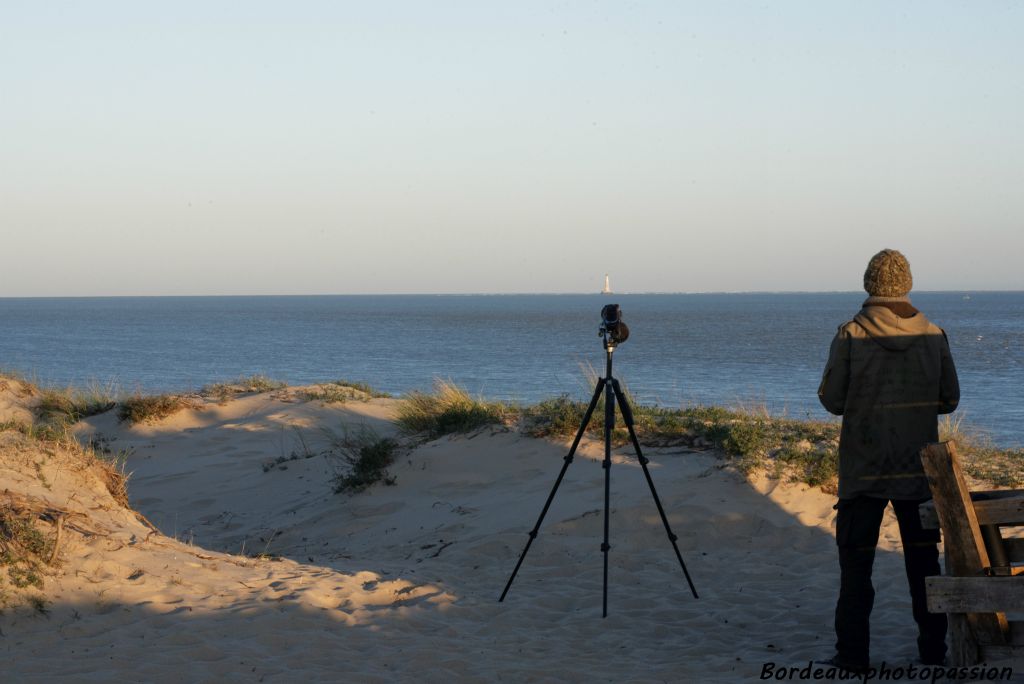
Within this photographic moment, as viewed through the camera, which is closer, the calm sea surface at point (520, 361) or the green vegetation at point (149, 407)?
the green vegetation at point (149, 407)

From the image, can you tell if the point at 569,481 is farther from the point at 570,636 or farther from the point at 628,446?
the point at 570,636

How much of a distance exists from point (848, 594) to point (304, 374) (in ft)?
119

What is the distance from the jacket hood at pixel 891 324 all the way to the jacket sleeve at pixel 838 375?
12 centimetres

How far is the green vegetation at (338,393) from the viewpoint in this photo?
1564 cm

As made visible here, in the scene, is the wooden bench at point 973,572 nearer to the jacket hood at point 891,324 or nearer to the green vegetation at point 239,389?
the jacket hood at point 891,324

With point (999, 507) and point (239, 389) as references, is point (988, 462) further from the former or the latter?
point (239, 389)

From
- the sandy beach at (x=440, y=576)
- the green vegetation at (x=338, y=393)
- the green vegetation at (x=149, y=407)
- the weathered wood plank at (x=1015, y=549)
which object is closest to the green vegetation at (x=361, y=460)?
the sandy beach at (x=440, y=576)

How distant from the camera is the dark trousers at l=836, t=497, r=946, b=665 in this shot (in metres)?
4.98

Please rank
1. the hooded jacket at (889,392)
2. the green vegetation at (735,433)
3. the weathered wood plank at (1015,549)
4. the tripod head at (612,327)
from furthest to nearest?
the green vegetation at (735,433) < the tripod head at (612,327) < the hooded jacket at (889,392) < the weathered wood plank at (1015,549)

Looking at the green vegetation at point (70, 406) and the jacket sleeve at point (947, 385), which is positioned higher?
the jacket sleeve at point (947, 385)

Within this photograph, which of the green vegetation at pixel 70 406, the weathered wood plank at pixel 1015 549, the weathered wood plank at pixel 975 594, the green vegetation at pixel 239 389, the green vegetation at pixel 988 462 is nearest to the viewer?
the weathered wood plank at pixel 975 594

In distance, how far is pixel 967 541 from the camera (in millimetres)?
4285

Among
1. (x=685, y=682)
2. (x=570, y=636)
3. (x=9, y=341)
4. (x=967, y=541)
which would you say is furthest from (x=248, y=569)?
(x=9, y=341)

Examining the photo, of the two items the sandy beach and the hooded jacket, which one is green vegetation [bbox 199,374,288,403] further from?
the hooded jacket
